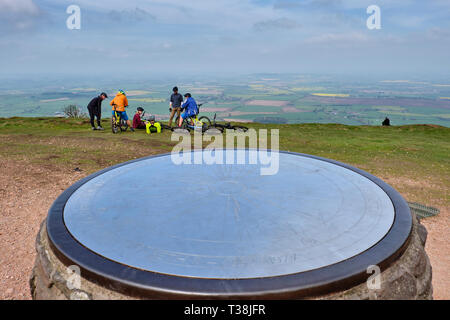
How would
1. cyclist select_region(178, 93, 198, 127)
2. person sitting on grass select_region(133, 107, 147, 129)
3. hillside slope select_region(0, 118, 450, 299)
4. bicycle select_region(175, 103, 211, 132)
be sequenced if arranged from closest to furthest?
1. hillside slope select_region(0, 118, 450, 299)
2. cyclist select_region(178, 93, 198, 127)
3. bicycle select_region(175, 103, 211, 132)
4. person sitting on grass select_region(133, 107, 147, 129)

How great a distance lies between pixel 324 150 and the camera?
10.8 meters

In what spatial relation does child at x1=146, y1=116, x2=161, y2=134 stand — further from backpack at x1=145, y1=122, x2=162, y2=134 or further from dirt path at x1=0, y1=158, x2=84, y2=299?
dirt path at x1=0, y1=158, x2=84, y2=299

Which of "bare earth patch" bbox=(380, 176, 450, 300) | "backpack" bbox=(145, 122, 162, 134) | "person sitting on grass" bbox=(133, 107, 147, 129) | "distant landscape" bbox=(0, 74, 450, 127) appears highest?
"distant landscape" bbox=(0, 74, 450, 127)

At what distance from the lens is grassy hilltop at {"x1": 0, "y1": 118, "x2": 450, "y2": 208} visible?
7770 mm

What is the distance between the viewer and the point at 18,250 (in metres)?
4.69

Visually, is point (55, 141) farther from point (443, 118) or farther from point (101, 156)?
point (443, 118)

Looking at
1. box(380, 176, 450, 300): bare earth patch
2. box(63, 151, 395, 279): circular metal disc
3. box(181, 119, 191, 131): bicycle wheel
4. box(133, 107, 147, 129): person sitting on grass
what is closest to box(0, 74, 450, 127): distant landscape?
box(133, 107, 147, 129): person sitting on grass

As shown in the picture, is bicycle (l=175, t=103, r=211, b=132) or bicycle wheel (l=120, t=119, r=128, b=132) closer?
bicycle (l=175, t=103, r=211, b=132)

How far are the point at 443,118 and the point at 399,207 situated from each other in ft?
243

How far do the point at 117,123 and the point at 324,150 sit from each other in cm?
878

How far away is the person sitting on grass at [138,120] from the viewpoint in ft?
44.9

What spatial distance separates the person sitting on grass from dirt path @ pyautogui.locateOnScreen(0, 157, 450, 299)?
5.83 m

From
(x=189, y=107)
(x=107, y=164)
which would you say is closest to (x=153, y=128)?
(x=189, y=107)

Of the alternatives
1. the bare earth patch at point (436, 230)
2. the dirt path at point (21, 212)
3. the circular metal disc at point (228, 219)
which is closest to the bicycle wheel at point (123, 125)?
the dirt path at point (21, 212)
